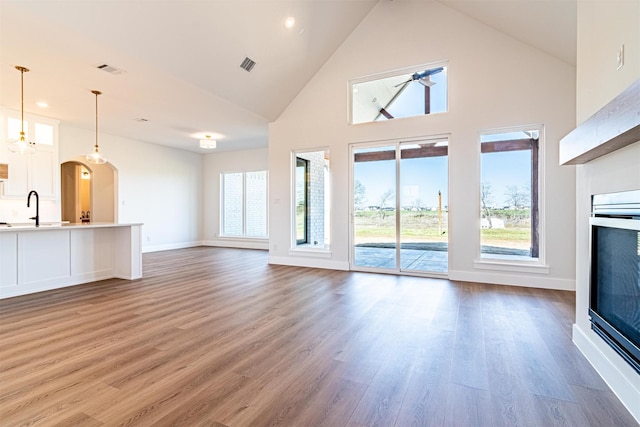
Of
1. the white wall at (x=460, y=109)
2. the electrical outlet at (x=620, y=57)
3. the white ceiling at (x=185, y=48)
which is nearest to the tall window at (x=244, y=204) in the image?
the white ceiling at (x=185, y=48)

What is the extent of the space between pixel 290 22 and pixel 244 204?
5927mm

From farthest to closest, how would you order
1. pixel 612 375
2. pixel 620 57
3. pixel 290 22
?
1. pixel 290 22
2. pixel 612 375
3. pixel 620 57

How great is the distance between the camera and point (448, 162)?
5.07 meters

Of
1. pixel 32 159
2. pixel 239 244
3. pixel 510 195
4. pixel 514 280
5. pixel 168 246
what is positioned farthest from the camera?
pixel 239 244

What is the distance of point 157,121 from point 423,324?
250 inches

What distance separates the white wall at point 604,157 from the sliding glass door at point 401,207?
8.80 ft

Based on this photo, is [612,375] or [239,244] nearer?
[612,375]

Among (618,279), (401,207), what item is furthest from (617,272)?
(401,207)

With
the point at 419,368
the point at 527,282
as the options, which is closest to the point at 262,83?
the point at 419,368

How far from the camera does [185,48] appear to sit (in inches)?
159

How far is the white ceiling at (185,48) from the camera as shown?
332 centimetres

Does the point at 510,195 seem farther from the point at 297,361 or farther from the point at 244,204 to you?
the point at 244,204

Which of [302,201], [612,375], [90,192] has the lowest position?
[612,375]

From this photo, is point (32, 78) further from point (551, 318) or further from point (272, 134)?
point (551, 318)
